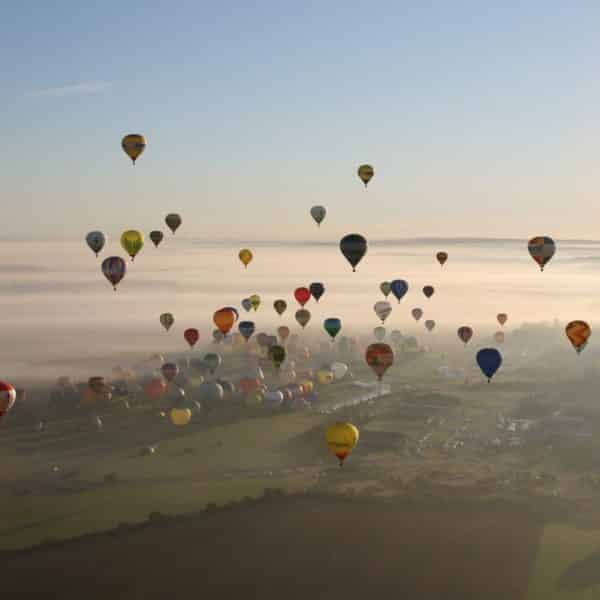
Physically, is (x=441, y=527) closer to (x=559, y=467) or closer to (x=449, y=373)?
(x=559, y=467)

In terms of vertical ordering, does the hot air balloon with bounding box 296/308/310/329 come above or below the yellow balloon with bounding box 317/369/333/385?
above

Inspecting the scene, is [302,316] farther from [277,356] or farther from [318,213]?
[318,213]

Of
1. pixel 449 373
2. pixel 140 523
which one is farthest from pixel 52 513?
pixel 449 373

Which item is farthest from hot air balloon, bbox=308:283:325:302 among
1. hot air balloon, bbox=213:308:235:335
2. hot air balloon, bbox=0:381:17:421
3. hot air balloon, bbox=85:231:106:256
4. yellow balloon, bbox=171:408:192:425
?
hot air balloon, bbox=0:381:17:421

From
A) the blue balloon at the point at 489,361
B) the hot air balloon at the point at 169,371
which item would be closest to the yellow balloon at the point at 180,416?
the hot air balloon at the point at 169,371

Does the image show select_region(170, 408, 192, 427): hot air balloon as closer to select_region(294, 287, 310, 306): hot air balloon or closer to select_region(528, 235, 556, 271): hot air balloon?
select_region(294, 287, 310, 306): hot air balloon

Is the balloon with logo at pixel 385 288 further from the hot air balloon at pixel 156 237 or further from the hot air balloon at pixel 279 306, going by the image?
the hot air balloon at pixel 156 237
